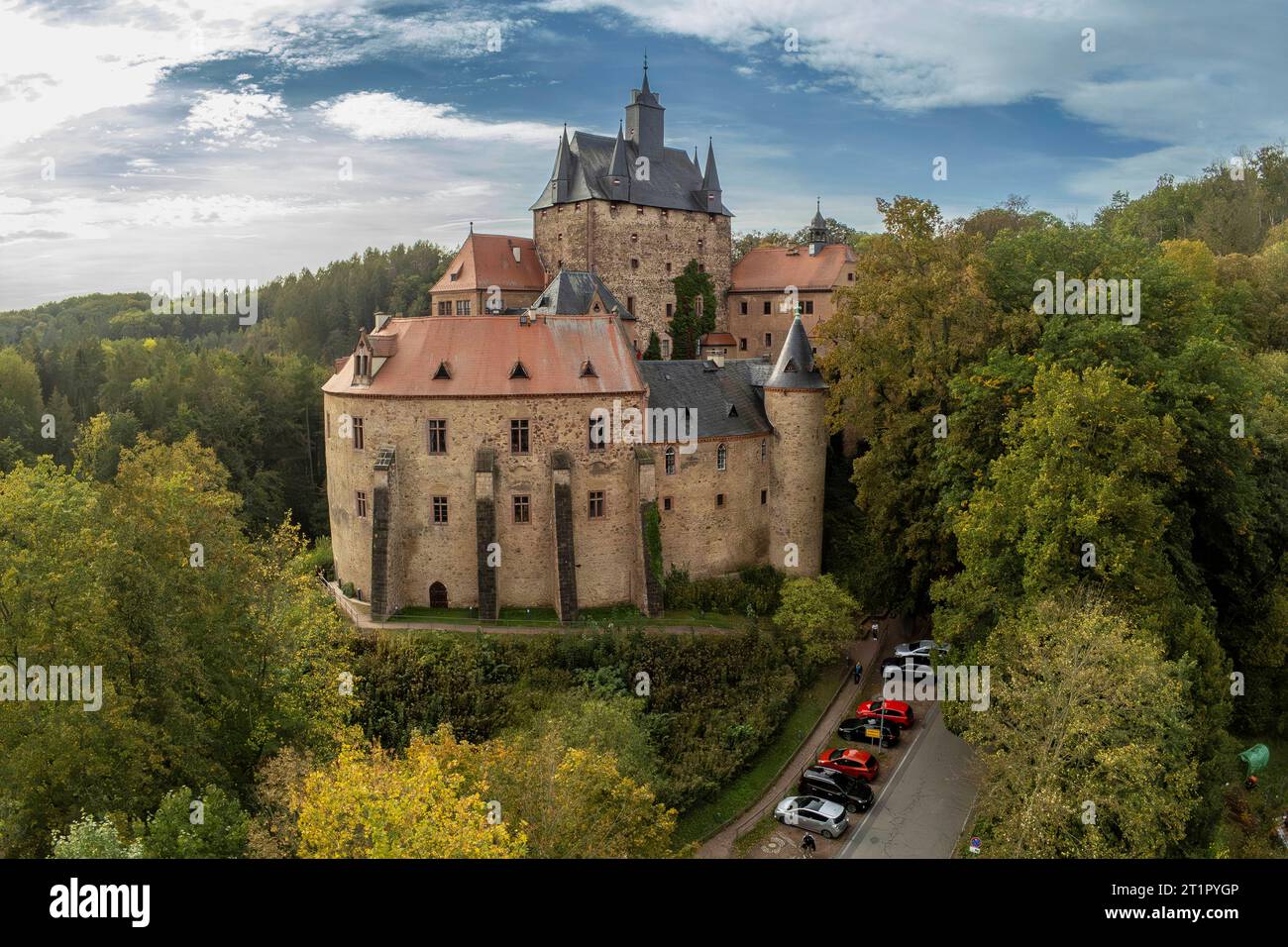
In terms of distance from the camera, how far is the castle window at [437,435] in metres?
35.7

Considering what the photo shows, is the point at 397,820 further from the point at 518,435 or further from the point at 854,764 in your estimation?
the point at 518,435

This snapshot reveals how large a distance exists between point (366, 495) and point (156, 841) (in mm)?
20867

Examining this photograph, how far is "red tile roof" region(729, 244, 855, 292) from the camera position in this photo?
60844 millimetres


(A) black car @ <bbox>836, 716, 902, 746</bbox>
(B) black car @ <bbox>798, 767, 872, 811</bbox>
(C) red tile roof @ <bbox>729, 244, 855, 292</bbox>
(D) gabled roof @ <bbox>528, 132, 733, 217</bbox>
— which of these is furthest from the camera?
(C) red tile roof @ <bbox>729, 244, 855, 292</bbox>

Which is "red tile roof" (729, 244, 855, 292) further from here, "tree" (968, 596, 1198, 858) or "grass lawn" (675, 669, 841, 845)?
"tree" (968, 596, 1198, 858)

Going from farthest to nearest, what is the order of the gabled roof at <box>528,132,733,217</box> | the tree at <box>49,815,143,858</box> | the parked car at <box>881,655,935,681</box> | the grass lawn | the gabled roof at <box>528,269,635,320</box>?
the gabled roof at <box>528,132,733,217</box> → the gabled roof at <box>528,269,635,320</box> → the parked car at <box>881,655,935,681</box> → the grass lawn → the tree at <box>49,815,143,858</box>

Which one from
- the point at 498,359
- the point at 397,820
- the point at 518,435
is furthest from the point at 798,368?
the point at 397,820

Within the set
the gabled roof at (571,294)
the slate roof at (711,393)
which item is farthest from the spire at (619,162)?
the slate roof at (711,393)

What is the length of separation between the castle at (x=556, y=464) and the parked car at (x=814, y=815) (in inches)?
423

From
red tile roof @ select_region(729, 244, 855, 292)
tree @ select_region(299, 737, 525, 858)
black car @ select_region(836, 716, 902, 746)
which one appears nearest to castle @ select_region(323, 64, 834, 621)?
black car @ select_region(836, 716, 902, 746)

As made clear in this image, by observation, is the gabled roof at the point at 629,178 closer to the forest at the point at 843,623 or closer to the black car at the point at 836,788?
the forest at the point at 843,623

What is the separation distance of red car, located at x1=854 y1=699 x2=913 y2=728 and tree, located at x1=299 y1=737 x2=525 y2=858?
18.0 meters

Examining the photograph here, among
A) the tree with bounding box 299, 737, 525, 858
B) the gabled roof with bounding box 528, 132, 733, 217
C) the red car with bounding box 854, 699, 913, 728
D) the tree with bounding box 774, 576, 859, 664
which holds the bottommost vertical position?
the red car with bounding box 854, 699, 913, 728

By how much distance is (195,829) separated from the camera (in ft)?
58.4
